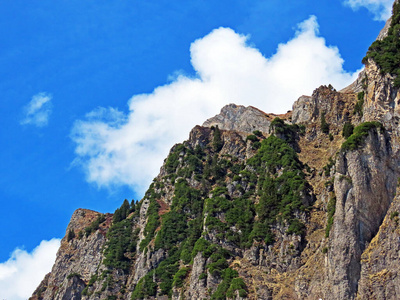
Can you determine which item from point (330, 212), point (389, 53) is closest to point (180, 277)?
point (330, 212)

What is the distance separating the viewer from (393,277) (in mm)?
70750

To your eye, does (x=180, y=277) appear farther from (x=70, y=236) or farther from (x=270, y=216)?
(x=70, y=236)

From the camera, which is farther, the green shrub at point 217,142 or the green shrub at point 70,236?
the green shrub at point 70,236

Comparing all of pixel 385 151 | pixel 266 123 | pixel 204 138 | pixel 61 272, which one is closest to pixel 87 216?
pixel 61 272

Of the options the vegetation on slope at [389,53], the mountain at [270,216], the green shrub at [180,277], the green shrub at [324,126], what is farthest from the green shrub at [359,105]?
the green shrub at [180,277]

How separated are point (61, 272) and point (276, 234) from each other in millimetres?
74917

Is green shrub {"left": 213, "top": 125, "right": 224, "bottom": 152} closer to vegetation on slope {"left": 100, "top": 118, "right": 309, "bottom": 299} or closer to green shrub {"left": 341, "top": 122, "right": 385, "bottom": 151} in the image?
vegetation on slope {"left": 100, "top": 118, "right": 309, "bottom": 299}

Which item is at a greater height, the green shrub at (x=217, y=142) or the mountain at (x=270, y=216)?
the green shrub at (x=217, y=142)

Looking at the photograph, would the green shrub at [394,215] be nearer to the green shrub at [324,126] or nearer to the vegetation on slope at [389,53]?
the vegetation on slope at [389,53]

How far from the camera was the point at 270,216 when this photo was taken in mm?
101062

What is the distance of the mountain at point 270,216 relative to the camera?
261 feet

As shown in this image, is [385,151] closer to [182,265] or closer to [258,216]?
[258,216]

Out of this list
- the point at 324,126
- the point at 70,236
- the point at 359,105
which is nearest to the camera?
the point at 359,105

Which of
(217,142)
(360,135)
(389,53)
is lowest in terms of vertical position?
(360,135)
